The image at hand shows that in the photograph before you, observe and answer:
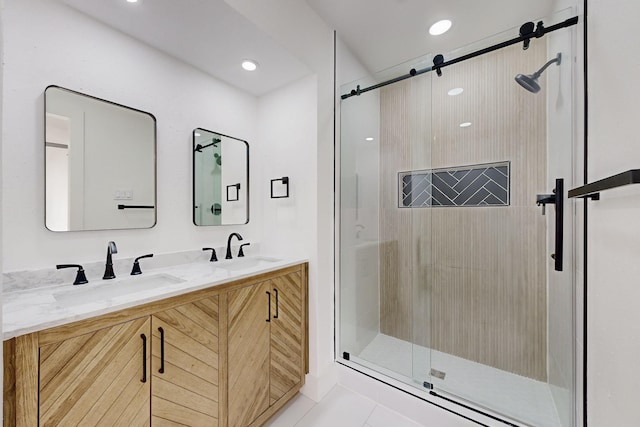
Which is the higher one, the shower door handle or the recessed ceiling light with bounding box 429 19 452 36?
the recessed ceiling light with bounding box 429 19 452 36

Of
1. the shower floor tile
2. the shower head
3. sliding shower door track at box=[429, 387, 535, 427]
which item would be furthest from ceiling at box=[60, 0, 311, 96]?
sliding shower door track at box=[429, 387, 535, 427]

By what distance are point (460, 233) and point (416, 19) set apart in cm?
172

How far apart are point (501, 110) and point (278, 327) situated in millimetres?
2280

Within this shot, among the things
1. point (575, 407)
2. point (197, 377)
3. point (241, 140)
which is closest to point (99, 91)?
point (241, 140)

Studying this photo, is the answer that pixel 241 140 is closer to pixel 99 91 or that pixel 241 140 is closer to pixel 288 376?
pixel 99 91

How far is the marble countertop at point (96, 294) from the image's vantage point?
845 mm

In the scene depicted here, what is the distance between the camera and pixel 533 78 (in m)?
1.56

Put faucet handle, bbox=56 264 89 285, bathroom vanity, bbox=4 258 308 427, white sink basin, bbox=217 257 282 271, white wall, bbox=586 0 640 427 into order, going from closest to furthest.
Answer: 1. white wall, bbox=586 0 640 427
2. bathroom vanity, bbox=4 258 308 427
3. faucet handle, bbox=56 264 89 285
4. white sink basin, bbox=217 257 282 271

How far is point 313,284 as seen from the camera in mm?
1895

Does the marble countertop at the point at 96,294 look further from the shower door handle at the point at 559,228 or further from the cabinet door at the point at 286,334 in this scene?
the shower door handle at the point at 559,228

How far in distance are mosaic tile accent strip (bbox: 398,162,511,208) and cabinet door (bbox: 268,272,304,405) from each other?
1202 mm

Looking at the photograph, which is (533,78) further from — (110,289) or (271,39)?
(110,289)

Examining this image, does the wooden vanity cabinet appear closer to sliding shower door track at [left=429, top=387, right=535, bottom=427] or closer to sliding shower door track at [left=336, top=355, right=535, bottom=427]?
sliding shower door track at [left=336, top=355, right=535, bottom=427]

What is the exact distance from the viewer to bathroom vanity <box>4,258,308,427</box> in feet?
2.69
